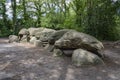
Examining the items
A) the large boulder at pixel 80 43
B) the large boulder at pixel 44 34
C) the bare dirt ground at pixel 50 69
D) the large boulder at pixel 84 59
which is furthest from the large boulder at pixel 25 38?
the large boulder at pixel 84 59

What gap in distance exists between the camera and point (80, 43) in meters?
7.21

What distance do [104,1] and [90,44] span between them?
8.27m

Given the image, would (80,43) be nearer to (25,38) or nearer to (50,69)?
(50,69)

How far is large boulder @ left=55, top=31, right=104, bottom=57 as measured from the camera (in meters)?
7.14

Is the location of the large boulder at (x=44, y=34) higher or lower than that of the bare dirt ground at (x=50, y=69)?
higher

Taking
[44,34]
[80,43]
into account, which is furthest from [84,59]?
[44,34]

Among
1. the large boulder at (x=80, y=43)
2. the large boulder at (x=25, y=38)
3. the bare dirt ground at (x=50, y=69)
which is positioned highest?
the large boulder at (x=80, y=43)

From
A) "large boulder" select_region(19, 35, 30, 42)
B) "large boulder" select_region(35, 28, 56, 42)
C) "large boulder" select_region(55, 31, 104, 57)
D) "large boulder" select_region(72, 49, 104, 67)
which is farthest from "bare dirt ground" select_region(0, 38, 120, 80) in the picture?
"large boulder" select_region(19, 35, 30, 42)

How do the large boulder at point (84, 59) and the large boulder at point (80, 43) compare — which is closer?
the large boulder at point (84, 59)

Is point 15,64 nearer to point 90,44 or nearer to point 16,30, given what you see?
point 90,44

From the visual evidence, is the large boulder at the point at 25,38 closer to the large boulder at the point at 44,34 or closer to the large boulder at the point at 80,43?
the large boulder at the point at 44,34

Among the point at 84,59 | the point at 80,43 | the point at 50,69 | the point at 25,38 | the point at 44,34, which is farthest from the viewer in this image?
the point at 25,38

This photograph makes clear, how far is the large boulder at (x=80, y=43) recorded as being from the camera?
7.14 m

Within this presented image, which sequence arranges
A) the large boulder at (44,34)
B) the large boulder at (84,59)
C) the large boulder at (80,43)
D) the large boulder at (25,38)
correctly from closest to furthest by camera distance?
the large boulder at (84,59), the large boulder at (80,43), the large boulder at (44,34), the large boulder at (25,38)
